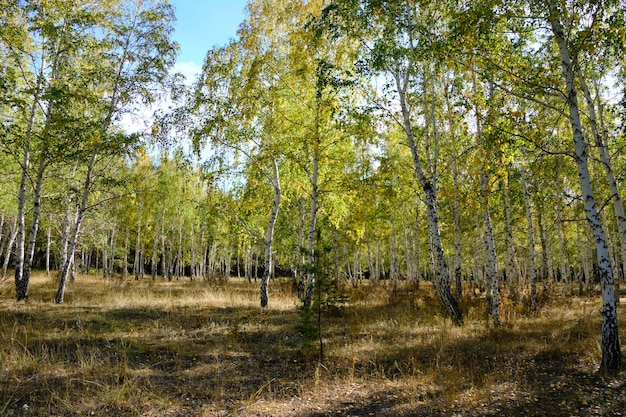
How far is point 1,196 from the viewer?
17281 millimetres

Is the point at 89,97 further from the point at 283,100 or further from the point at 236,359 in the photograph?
the point at 236,359

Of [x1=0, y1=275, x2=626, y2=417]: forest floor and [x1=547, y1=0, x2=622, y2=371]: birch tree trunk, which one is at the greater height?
[x1=547, y1=0, x2=622, y2=371]: birch tree trunk

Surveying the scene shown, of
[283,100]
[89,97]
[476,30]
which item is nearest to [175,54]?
[89,97]

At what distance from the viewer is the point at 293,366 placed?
6.69 metres

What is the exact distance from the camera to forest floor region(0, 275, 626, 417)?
16.4 feet

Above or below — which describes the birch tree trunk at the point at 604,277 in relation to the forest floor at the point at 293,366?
above

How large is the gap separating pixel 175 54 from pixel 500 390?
1309 centimetres

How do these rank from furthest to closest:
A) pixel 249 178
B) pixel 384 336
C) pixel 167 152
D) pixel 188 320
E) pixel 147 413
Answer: pixel 249 178 < pixel 167 152 < pixel 188 320 < pixel 384 336 < pixel 147 413

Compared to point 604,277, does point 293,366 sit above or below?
below

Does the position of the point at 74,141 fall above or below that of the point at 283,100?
below

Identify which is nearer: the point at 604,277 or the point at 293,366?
the point at 604,277

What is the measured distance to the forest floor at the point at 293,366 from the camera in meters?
5.01

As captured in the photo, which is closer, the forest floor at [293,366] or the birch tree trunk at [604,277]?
the forest floor at [293,366]

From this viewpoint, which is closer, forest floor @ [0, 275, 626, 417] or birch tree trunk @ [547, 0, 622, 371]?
forest floor @ [0, 275, 626, 417]
